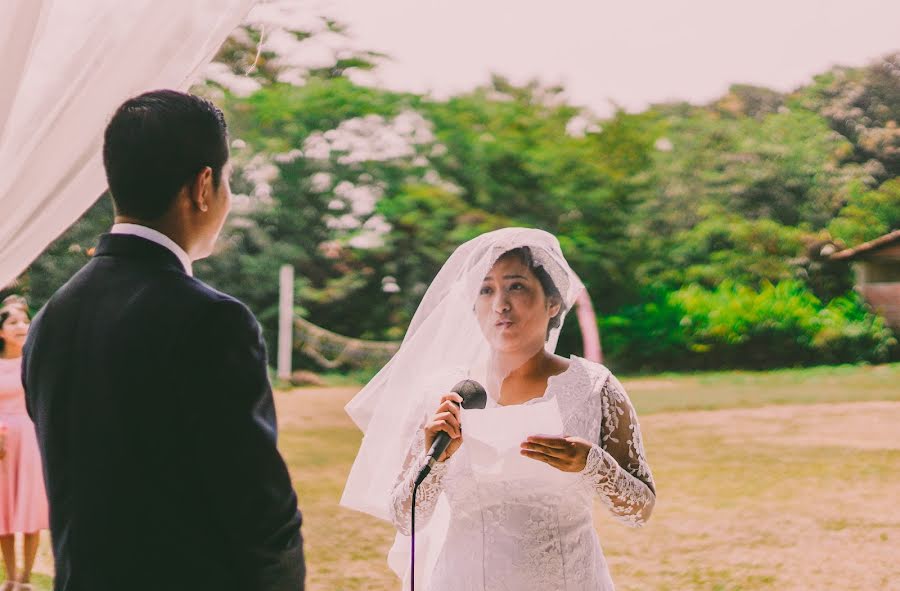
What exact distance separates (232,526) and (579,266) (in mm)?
16833

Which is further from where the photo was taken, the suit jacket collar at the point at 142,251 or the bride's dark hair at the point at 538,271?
the bride's dark hair at the point at 538,271

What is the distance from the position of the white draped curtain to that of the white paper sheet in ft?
2.59

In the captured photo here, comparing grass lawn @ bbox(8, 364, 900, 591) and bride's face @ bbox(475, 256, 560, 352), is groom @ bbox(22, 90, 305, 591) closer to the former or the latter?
bride's face @ bbox(475, 256, 560, 352)

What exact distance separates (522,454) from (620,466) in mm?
199

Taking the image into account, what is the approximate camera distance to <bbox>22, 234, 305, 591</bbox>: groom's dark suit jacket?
2.77 feet

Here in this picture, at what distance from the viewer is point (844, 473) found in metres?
7.23

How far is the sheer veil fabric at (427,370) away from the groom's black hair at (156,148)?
2.35 feet

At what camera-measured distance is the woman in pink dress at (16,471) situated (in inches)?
132

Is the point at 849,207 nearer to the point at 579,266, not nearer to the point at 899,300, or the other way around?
the point at 899,300

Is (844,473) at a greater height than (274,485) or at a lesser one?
lesser

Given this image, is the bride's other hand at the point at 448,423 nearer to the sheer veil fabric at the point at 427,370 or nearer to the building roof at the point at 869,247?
the sheer veil fabric at the point at 427,370

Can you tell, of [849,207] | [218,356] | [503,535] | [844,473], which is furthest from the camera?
[849,207]

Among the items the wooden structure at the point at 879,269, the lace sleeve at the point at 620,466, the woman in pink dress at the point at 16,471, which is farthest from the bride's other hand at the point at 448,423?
the wooden structure at the point at 879,269

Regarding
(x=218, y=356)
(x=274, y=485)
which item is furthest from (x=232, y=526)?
(x=218, y=356)
